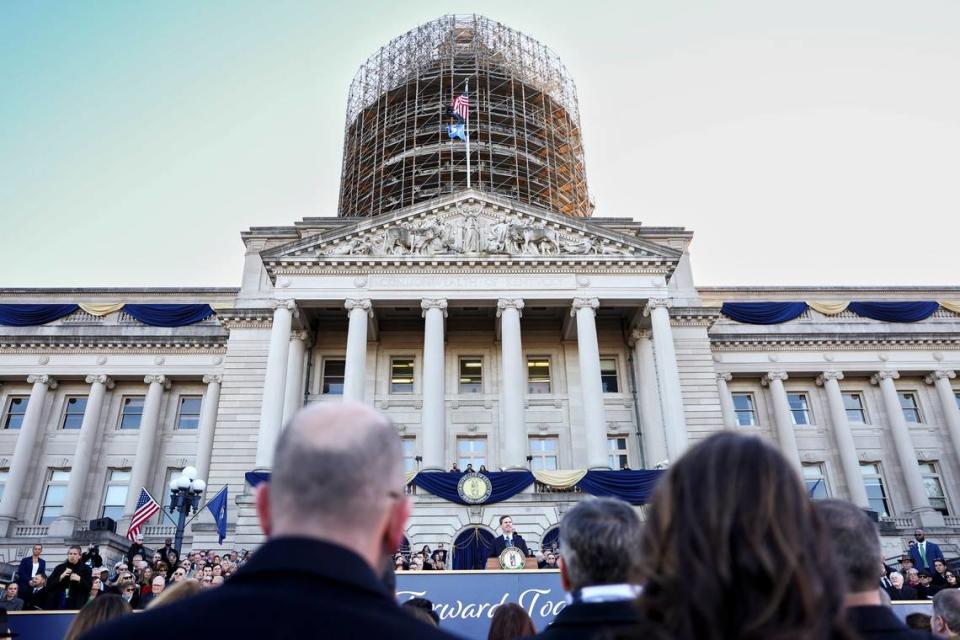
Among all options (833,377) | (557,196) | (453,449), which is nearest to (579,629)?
(453,449)

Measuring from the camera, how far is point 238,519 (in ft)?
101

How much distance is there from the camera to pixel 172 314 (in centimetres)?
4175

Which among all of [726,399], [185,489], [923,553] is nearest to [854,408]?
[726,399]

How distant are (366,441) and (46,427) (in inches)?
1754

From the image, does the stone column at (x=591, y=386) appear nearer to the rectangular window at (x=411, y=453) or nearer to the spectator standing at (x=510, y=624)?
the rectangular window at (x=411, y=453)

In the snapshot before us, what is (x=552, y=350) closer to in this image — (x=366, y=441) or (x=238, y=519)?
(x=238, y=519)

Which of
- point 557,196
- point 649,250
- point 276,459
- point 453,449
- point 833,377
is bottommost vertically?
point 276,459

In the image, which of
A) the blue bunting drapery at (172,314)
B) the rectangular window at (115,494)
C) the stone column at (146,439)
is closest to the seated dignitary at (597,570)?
the stone column at (146,439)

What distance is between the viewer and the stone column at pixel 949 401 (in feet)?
132

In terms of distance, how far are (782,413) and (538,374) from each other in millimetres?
13823

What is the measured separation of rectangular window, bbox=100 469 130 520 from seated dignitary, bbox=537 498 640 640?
130 feet

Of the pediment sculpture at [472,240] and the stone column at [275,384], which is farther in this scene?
the pediment sculpture at [472,240]

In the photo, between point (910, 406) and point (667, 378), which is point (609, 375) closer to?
point (667, 378)

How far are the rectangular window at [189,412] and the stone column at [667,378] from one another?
2481 cm
